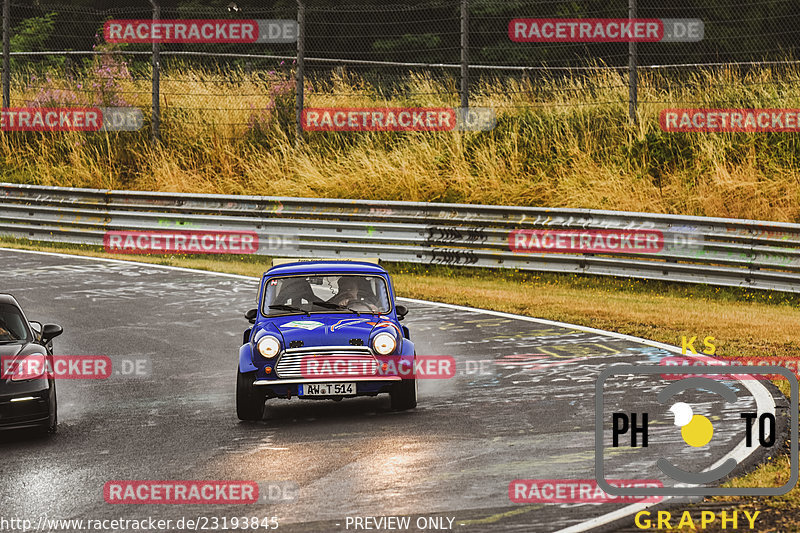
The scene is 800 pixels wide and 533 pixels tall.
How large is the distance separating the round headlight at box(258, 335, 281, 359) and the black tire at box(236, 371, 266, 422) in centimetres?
20

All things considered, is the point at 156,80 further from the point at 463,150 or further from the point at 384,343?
the point at 384,343

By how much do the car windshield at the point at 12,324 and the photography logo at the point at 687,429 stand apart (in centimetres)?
494

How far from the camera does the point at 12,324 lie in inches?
403

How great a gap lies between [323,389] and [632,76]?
13290mm

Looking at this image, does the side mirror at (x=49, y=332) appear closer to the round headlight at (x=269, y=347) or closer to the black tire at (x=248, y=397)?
the black tire at (x=248, y=397)

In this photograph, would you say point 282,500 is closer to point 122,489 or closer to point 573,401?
point 122,489

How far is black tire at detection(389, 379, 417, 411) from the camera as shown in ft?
33.6

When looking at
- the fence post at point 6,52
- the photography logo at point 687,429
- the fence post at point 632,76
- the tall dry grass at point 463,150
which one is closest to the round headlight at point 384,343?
the photography logo at point 687,429

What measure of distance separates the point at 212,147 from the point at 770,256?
44.6ft

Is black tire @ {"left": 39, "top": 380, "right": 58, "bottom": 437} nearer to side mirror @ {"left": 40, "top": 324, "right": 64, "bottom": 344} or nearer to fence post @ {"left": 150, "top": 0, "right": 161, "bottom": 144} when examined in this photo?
side mirror @ {"left": 40, "top": 324, "right": 64, "bottom": 344}

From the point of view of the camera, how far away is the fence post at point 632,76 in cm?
2089

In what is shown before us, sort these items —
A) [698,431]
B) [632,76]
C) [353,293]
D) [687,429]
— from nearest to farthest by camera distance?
[698,431] → [687,429] → [353,293] → [632,76]

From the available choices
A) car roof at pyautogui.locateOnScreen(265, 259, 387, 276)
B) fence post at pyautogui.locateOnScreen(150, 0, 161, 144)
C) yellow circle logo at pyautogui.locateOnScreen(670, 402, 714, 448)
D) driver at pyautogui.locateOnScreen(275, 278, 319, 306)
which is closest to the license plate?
driver at pyautogui.locateOnScreen(275, 278, 319, 306)

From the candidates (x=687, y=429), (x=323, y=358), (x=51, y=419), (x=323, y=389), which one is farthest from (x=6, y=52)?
(x=687, y=429)
